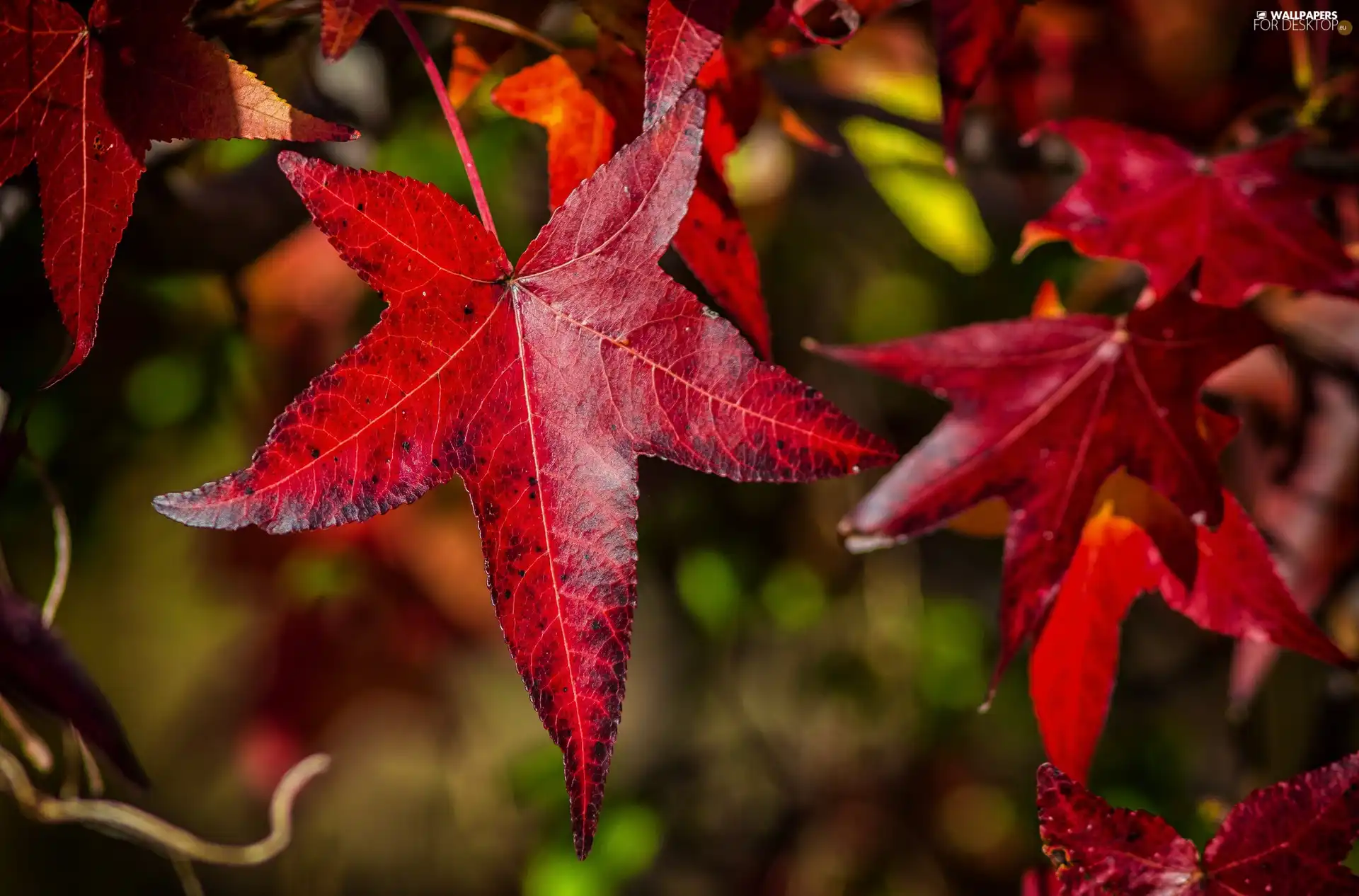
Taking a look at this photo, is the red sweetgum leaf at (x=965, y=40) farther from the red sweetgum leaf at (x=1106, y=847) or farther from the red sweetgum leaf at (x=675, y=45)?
the red sweetgum leaf at (x=1106, y=847)

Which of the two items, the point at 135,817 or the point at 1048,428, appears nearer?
the point at 1048,428

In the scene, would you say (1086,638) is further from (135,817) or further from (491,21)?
(135,817)

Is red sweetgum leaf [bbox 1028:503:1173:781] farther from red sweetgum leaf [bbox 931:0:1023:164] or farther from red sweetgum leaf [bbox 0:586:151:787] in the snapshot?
red sweetgum leaf [bbox 0:586:151:787]

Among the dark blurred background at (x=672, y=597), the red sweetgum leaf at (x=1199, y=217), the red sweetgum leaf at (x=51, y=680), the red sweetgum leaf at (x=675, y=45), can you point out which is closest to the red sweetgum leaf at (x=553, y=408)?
the red sweetgum leaf at (x=675, y=45)


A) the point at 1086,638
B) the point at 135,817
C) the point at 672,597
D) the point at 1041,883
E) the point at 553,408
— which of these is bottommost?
the point at 672,597

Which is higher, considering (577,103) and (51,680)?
(577,103)

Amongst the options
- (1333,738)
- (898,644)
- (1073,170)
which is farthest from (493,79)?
(1333,738)

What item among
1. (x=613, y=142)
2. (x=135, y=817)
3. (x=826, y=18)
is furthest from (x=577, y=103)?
(x=135, y=817)
